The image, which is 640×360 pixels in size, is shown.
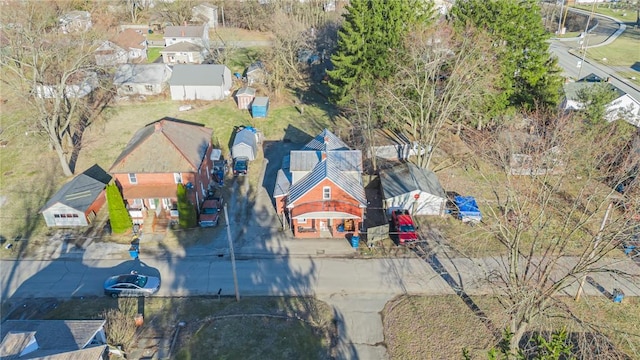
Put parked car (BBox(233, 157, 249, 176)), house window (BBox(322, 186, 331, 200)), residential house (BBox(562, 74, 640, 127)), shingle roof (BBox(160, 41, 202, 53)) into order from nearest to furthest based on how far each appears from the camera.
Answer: house window (BBox(322, 186, 331, 200)) → parked car (BBox(233, 157, 249, 176)) → residential house (BBox(562, 74, 640, 127)) → shingle roof (BBox(160, 41, 202, 53))

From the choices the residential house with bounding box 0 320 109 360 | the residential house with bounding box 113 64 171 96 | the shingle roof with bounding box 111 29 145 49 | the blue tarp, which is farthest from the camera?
the shingle roof with bounding box 111 29 145 49

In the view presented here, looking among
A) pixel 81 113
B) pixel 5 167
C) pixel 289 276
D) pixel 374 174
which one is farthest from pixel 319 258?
pixel 81 113

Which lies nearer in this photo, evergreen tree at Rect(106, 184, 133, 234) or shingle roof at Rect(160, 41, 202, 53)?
evergreen tree at Rect(106, 184, 133, 234)

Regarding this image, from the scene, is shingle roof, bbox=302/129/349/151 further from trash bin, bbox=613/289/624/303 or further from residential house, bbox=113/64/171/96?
residential house, bbox=113/64/171/96

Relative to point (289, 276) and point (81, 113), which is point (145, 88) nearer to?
point (81, 113)

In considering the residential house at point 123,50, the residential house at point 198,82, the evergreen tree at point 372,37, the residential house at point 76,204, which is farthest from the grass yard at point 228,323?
the residential house at point 123,50

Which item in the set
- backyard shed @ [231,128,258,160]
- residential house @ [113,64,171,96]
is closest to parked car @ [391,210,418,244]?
backyard shed @ [231,128,258,160]

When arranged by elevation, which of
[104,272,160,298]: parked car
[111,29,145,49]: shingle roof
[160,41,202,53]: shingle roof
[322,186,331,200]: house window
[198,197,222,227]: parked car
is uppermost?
[111,29,145,49]: shingle roof
